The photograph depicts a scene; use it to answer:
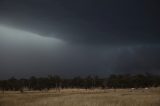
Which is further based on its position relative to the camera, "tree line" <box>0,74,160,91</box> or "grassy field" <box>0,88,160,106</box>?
"tree line" <box>0,74,160,91</box>

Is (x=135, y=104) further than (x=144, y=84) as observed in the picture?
No

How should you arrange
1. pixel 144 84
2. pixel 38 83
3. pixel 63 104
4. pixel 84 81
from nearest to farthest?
pixel 63 104, pixel 144 84, pixel 38 83, pixel 84 81

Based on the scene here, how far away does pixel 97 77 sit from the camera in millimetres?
163000

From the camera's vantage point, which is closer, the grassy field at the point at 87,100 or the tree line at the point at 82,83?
A: the grassy field at the point at 87,100

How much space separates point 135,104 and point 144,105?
3.71 feet

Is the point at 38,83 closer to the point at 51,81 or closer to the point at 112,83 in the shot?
the point at 51,81

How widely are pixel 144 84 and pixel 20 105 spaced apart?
315 ft

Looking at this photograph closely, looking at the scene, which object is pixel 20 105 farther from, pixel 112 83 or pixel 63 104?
pixel 112 83

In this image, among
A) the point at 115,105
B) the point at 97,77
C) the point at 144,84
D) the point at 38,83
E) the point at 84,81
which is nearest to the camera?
the point at 115,105

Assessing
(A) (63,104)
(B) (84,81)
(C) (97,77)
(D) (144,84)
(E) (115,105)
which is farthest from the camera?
(C) (97,77)

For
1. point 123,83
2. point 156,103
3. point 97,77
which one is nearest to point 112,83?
point 123,83

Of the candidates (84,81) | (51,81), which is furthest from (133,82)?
(51,81)

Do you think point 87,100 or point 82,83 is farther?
point 82,83

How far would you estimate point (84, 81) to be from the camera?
15088cm
